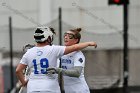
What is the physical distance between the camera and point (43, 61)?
755 cm

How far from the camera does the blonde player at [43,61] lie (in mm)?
7543

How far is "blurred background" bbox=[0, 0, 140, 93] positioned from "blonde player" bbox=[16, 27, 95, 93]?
6663 millimetres

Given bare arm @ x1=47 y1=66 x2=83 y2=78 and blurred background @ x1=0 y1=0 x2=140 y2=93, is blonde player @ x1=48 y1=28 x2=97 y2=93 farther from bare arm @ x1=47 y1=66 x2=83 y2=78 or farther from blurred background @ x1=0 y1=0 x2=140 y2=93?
blurred background @ x1=0 y1=0 x2=140 y2=93

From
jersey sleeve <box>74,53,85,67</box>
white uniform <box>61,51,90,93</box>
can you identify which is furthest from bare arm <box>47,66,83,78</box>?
white uniform <box>61,51,90,93</box>

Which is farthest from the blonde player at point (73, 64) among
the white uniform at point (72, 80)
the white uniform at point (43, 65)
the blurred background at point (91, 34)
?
the blurred background at point (91, 34)

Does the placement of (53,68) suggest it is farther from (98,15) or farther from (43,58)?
(98,15)

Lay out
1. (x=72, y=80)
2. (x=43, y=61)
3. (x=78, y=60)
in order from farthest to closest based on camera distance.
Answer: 1. (x=72, y=80)
2. (x=78, y=60)
3. (x=43, y=61)

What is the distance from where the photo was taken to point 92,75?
15461 millimetres

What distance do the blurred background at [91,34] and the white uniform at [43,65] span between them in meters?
6.71

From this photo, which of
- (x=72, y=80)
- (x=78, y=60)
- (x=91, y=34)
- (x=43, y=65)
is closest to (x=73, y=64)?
(x=78, y=60)

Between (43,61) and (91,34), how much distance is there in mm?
7577

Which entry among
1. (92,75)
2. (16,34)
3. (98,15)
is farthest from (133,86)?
(16,34)

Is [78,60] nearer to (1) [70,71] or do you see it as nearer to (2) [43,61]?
(1) [70,71]

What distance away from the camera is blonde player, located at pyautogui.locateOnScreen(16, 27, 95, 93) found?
297 inches
